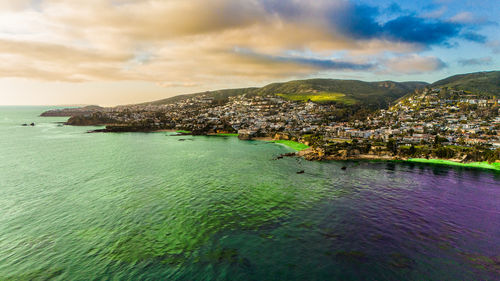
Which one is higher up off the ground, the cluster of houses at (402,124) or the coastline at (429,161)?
the cluster of houses at (402,124)

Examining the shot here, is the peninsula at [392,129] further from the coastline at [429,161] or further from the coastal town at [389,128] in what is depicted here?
the coastline at [429,161]

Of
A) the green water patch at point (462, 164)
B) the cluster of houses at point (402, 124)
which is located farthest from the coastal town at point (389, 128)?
the green water patch at point (462, 164)

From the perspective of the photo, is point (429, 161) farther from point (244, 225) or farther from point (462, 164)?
point (244, 225)

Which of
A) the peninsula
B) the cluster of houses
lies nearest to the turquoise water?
the peninsula

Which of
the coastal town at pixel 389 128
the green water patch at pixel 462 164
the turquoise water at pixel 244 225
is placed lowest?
the turquoise water at pixel 244 225

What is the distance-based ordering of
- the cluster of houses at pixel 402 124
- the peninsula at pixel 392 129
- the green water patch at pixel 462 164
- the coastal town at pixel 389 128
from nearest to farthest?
1. the green water patch at pixel 462 164
2. the peninsula at pixel 392 129
3. the coastal town at pixel 389 128
4. the cluster of houses at pixel 402 124

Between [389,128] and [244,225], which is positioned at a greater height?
[389,128]

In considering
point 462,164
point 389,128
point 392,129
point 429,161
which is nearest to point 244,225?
point 429,161

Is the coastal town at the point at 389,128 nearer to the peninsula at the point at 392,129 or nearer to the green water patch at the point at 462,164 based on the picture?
the peninsula at the point at 392,129

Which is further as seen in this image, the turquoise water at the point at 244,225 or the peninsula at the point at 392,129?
the peninsula at the point at 392,129

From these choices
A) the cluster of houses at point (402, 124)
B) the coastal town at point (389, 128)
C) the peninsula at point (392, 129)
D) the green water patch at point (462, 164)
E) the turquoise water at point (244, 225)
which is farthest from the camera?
the cluster of houses at point (402, 124)
